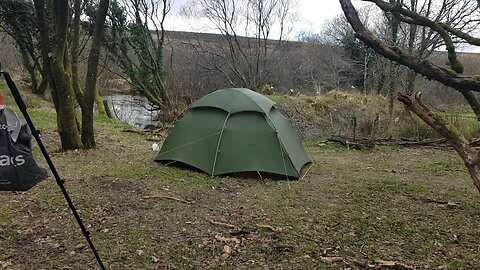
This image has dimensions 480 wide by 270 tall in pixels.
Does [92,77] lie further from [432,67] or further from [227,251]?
[432,67]

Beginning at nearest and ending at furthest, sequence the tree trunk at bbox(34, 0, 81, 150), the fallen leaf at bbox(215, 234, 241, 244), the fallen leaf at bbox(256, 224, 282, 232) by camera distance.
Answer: the fallen leaf at bbox(215, 234, 241, 244), the fallen leaf at bbox(256, 224, 282, 232), the tree trunk at bbox(34, 0, 81, 150)

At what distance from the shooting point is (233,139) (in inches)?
267

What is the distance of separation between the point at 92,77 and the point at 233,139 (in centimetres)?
310

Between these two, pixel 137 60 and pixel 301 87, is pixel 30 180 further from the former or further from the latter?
pixel 301 87

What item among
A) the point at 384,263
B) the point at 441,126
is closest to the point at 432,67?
the point at 441,126

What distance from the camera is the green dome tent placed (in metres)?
6.73

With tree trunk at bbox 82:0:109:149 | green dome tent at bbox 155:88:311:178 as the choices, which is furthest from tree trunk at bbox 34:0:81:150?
green dome tent at bbox 155:88:311:178

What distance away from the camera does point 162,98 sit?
729 inches

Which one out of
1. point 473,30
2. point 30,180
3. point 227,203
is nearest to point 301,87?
point 473,30

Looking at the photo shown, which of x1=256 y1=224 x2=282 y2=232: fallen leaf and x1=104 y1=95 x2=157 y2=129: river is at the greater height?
x1=256 y1=224 x2=282 y2=232: fallen leaf

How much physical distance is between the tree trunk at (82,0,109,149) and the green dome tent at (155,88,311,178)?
174cm

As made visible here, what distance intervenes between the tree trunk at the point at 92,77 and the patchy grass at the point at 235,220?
2.46ft

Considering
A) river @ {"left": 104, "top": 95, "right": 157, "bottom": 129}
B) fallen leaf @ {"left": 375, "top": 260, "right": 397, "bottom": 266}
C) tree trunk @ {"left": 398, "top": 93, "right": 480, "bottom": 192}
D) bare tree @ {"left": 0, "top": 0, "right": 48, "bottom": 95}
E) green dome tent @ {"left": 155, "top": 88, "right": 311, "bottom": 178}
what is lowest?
river @ {"left": 104, "top": 95, "right": 157, "bottom": 129}

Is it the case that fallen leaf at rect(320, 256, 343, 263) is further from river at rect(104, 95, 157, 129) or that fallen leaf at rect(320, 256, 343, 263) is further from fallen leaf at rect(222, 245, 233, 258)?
river at rect(104, 95, 157, 129)
